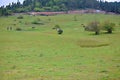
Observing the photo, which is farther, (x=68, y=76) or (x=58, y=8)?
(x=58, y=8)

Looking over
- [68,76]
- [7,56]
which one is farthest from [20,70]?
[7,56]

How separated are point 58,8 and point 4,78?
6348 inches

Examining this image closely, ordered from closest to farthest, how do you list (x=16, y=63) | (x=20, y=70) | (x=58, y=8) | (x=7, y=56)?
(x=20, y=70)
(x=16, y=63)
(x=7, y=56)
(x=58, y=8)

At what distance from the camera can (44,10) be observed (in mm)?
177125

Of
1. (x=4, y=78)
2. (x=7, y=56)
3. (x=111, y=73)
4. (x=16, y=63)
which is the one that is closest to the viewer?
(x=4, y=78)

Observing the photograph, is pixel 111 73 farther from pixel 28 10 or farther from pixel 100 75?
pixel 28 10

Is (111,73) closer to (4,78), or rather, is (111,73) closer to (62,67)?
(62,67)

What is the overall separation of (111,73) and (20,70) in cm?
933

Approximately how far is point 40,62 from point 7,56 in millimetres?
6847

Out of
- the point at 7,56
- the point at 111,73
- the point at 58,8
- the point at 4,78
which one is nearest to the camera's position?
the point at 4,78

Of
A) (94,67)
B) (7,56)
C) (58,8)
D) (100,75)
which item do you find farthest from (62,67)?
(58,8)

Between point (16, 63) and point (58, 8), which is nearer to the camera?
point (16, 63)

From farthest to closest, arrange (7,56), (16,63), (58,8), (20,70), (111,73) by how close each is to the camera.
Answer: (58,8)
(7,56)
(16,63)
(20,70)
(111,73)

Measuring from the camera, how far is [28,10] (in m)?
179
